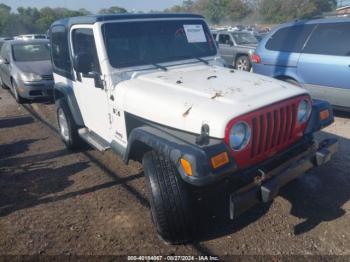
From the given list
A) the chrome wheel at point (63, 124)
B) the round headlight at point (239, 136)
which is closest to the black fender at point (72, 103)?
the chrome wheel at point (63, 124)

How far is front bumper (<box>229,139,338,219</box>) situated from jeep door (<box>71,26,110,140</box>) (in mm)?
2002

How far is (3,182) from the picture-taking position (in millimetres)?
4539

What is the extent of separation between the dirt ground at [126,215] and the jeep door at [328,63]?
1.47 m

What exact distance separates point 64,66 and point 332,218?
414 cm

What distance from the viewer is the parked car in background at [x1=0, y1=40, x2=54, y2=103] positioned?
8.45 m

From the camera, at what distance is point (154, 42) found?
4.04 meters

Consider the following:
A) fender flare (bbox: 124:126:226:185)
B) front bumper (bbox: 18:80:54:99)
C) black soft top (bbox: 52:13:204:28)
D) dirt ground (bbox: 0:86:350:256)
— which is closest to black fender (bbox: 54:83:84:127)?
dirt ground (bbox: 0:86:350:256)

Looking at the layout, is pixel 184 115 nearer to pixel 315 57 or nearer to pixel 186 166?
pixel 186 166

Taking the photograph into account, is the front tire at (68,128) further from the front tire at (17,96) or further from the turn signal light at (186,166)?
the front tire at (17,96)

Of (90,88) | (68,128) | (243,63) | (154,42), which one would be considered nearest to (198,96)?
(154,42)

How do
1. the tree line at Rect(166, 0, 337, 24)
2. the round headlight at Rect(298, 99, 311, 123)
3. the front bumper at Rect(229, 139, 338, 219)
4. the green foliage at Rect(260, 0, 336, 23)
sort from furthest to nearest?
the tree line at Rect(166, 0, 337, 24)
the green foliage at Rect(260, 0, 336, 23)
the round headlight at Rect(298, 99, 311, 123)
the front bumper at Rect(229, 139, 338, 219)

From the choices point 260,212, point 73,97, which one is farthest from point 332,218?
point 73,97

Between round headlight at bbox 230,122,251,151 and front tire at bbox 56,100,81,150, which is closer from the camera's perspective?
round headlight at bbox 230,122,251,151

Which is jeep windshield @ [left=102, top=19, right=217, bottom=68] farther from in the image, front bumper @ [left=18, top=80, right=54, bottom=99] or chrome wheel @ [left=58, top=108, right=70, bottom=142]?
front bumper @ [left=18, top=80, right=54, bottom=99]
